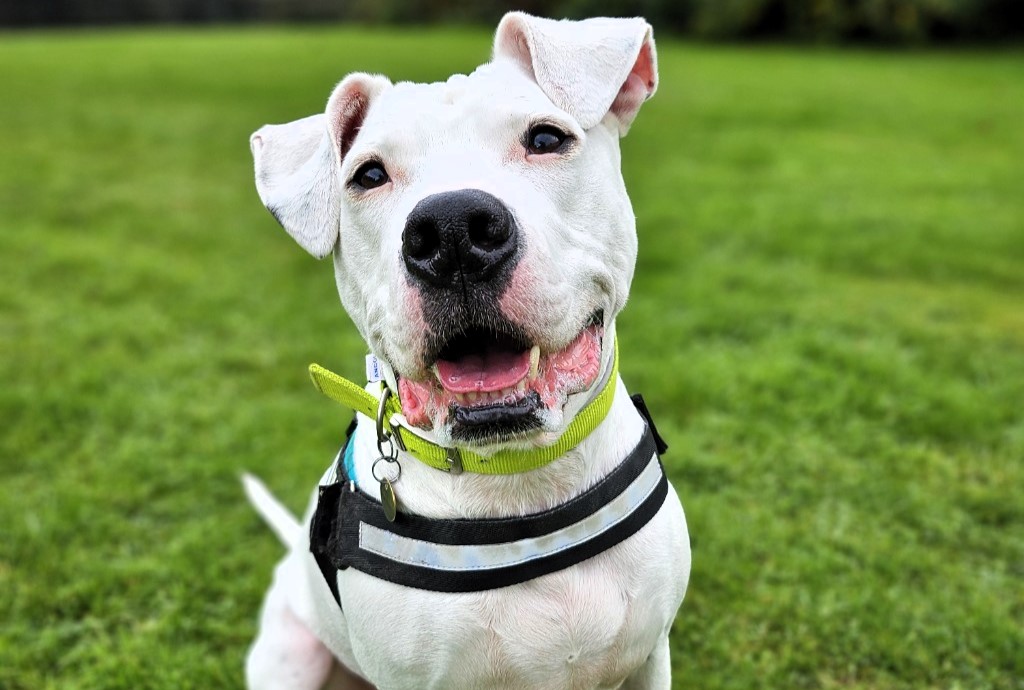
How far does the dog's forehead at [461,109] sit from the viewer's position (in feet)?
6.75

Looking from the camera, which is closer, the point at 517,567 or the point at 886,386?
the point at 517,567

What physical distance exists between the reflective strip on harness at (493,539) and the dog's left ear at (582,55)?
88cm

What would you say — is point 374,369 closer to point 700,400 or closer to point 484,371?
point 484,371

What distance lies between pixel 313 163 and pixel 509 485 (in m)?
0.92

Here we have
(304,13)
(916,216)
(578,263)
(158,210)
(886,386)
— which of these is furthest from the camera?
(304,13)

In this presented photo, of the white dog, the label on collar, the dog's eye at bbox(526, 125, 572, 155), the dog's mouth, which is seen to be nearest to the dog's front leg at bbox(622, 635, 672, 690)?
the white dog

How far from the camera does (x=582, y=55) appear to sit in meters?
2.13

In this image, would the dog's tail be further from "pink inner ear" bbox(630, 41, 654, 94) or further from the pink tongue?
"pink inner ear" bbox(630, 41, 654, 94)

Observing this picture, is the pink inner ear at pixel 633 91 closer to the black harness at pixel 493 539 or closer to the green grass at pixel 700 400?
the black harness at pixel 493 539

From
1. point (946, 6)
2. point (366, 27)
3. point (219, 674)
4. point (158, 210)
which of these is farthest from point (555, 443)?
point (366, 27)

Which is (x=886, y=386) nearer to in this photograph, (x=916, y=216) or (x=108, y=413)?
(x=916, y=216)

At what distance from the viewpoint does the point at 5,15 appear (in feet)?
103

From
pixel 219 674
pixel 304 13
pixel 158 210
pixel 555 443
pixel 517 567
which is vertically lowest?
pixel 304 13

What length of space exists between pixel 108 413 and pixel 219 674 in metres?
2.22
